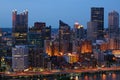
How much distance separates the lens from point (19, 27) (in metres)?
27.2

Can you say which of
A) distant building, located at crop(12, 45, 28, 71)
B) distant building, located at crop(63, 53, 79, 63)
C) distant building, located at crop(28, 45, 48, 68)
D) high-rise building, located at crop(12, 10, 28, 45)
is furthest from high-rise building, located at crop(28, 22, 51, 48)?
distant building, located at crop(12, 45, 28, 71)

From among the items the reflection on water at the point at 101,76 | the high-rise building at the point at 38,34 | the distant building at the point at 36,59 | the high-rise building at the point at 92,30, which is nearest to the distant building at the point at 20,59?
the distant building at the point at 36,59

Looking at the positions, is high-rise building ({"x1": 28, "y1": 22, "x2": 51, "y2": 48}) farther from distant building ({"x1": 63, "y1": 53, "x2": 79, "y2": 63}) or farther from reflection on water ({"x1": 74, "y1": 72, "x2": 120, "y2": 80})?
reflection on water ({"x1": 74, "y1": 72, "x2": 120, "y2": 80})

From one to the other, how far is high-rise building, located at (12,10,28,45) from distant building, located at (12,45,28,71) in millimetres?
5002

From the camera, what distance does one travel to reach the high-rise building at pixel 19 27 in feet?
84.9

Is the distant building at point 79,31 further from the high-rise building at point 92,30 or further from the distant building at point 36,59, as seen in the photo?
the distant building at point 36,59

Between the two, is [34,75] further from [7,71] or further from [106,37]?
[106,37]

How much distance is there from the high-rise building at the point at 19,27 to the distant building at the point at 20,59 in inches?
197

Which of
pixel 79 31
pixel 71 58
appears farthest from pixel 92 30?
pixel 71 58

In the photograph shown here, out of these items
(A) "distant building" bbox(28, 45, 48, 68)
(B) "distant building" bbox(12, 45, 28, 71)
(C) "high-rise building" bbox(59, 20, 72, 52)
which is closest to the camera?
(B) "distant building" bbox(12, 45, 28, 71)

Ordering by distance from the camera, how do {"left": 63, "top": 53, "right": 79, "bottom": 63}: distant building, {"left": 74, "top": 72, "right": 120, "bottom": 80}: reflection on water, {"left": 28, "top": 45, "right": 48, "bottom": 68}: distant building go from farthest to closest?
{"left": 63, "top": 53, "right": 79, "bottom": 63}: distant building < {"left": 28, "top": 45, "right": 48, "bottom": 68}: distant building < {"left": 74, "top": 72, "right": 120, "bottom": 80}: reflection on water

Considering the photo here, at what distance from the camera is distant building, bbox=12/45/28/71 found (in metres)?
19.4

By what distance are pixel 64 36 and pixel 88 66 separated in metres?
6.68

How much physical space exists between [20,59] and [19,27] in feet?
24.8
